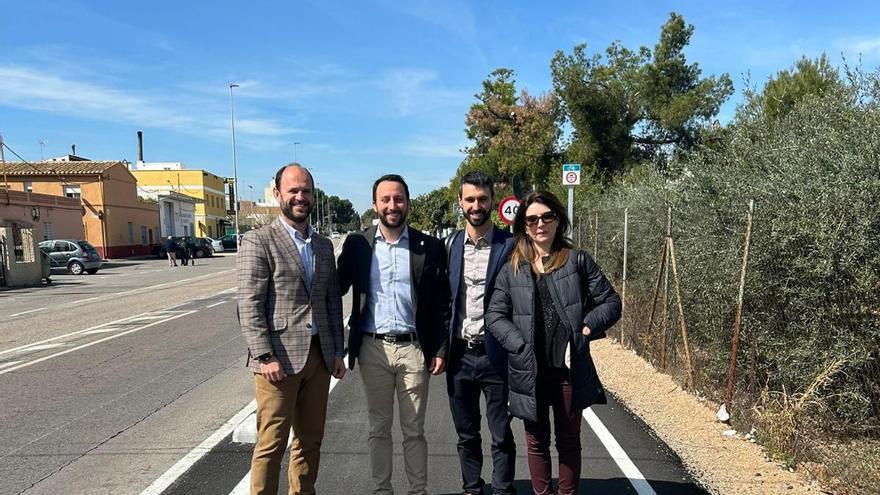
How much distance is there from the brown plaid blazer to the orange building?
42.4 m

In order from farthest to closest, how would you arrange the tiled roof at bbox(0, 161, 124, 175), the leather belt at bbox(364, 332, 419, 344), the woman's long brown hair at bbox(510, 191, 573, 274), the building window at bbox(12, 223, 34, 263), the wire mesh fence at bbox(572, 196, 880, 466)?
the tiled roof at bbox(0, 161, 124, 175)
the building window at bbox(12, 223, 34, 263)
the wire mesh fence at bbox(572, 196, 880, 466)
the leather belt at bbox(364, 332, 419, 344)
the woman's long brown hair at bbox(510, 191, 573, 274)

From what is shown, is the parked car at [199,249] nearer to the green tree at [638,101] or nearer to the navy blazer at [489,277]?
the green tree at [638,101]

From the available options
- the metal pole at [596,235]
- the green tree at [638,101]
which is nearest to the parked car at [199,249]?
the green tree at [638,101]

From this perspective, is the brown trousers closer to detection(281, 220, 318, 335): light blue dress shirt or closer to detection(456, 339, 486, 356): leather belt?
detection(281, 220, 318, 335): light blue dress shirt

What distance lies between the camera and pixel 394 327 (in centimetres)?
344

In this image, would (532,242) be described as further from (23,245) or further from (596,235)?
(23,245)

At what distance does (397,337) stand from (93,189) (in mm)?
43495

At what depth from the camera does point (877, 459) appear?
152 inches

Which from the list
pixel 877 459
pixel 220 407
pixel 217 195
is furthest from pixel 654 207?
pixel 217 195

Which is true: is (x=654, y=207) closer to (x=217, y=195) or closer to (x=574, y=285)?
(x=574, y=285)

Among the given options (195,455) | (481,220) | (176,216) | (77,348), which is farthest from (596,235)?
(176,216)

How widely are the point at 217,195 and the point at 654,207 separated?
7504cm

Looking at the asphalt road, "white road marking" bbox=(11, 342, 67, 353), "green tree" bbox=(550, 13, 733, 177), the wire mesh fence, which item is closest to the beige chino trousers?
the asphalt road

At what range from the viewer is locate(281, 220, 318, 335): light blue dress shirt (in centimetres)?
328
